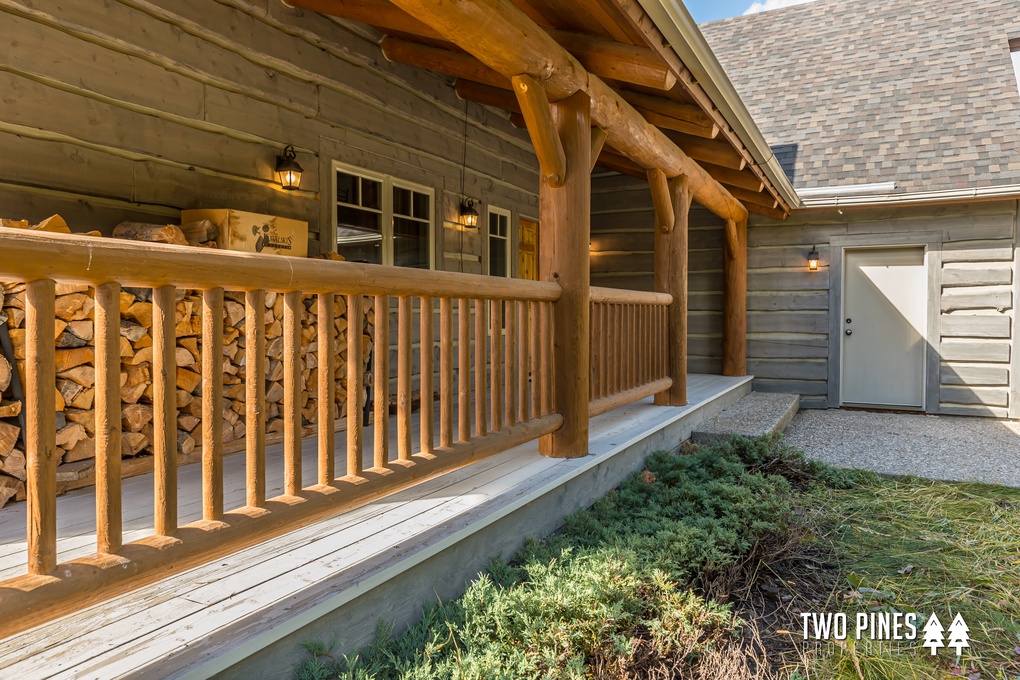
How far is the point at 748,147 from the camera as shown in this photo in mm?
4781

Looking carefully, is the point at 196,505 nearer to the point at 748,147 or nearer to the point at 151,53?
the point at 151,53

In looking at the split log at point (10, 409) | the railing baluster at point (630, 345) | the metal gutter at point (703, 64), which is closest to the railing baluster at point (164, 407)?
the split log at point (10, 409)

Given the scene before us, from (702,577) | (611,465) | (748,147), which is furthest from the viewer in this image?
(748,147)

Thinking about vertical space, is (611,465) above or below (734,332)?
below

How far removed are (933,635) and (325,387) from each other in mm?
2359

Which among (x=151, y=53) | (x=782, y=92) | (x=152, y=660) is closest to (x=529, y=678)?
(x=152, y=660)

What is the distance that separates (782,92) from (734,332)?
346 centimetres

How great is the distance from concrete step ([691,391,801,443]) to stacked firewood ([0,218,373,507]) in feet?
10.8

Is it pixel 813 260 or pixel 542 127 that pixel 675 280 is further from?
pixel 813 260

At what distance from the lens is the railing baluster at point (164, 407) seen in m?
1.50

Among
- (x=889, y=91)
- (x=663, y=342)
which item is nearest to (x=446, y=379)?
(x=663, y=342)

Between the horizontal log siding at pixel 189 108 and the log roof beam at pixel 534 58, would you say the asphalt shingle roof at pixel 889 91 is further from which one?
the horizontal log siding at pixel 189 108

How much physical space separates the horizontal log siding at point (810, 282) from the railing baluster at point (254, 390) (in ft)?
21.4

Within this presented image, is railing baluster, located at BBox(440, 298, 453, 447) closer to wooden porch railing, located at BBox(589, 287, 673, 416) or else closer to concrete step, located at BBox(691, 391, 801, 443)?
wooden porch railing, located at BBox(589, 287, 673, 416)
